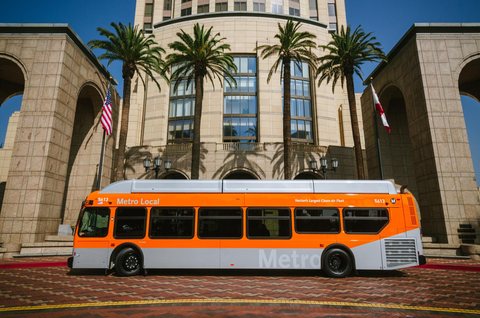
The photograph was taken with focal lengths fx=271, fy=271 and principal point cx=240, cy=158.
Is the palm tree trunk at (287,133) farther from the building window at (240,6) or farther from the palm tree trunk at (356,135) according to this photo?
the building window at (240,6)

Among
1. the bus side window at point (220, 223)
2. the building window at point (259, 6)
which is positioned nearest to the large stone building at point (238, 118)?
the building window at point (259, 6)

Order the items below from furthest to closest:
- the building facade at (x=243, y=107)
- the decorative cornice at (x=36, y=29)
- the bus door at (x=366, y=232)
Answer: the building facade at (x=243, y=107) → the decorative cornice at (x=36, y=29) → the bus door at (x=366, y=232)

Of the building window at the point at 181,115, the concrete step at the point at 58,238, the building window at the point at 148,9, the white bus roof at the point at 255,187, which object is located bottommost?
the concrete step at the point at 58,238

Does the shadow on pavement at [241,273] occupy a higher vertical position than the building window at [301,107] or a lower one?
lower

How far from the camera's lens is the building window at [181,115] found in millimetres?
33844

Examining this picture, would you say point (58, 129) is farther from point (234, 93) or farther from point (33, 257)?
point (234, 93)

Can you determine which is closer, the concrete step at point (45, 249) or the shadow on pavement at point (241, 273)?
the shadow on pavement at point (241, 273)

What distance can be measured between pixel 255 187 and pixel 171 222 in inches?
135

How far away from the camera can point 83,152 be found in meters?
25.3

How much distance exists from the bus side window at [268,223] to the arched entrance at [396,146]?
64.1 feet

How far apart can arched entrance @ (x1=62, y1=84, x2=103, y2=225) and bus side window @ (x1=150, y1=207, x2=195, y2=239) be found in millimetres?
17669

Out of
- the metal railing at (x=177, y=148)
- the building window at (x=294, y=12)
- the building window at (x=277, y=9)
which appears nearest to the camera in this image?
the metal railing at (x=177, y=148)

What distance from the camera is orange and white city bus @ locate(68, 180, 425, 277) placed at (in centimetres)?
980

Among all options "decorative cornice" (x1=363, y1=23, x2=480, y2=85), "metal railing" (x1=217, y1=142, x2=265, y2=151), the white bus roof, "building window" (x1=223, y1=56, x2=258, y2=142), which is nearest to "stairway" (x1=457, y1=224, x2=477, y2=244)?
the white bus roof
